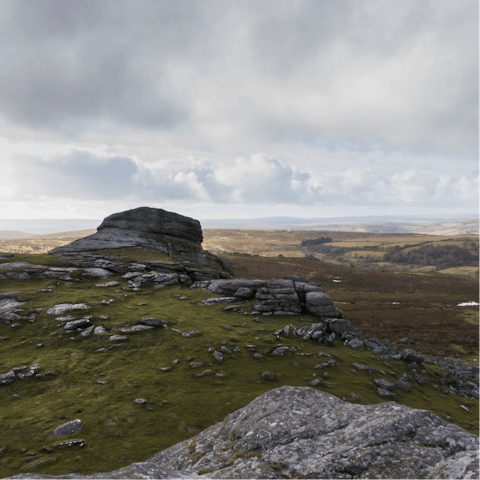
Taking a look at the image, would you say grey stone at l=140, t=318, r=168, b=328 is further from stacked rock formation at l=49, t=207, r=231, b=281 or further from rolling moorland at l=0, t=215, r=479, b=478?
stacked rock formation at l=49, t=207, r=231, b=281

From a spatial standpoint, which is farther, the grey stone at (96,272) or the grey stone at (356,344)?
the grey stone at (96,272)

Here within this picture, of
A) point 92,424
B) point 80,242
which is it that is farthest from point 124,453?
point 80,242

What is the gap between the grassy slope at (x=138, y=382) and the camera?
40.8ft

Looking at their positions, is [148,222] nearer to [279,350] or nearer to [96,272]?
[96,272]

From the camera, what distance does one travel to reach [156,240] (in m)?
49.0

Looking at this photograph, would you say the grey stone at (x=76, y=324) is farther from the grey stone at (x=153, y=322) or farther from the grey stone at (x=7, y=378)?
the grey stone at (x=7, y=378)

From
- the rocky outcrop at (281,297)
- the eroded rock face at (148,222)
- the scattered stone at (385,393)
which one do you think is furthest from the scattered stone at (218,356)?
the eroded rock face at (148,222)

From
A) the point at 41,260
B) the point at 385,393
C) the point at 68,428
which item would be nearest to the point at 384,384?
the point at 385,393

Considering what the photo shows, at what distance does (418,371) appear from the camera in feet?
73.9

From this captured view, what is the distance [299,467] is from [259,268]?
90074mm

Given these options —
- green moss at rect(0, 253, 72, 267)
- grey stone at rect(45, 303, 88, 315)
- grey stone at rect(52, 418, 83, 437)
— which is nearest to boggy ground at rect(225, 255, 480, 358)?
grey stone at rect(45, 303, 88, 315)

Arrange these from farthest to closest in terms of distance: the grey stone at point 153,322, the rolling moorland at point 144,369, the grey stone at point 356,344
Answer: the grey stone at point 356,344 → the grey stone at point 153,322 → the rolling moorland at point 144,369

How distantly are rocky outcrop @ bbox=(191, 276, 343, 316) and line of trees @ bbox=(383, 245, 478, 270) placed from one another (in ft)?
488

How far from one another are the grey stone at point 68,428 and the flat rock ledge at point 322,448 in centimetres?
464
